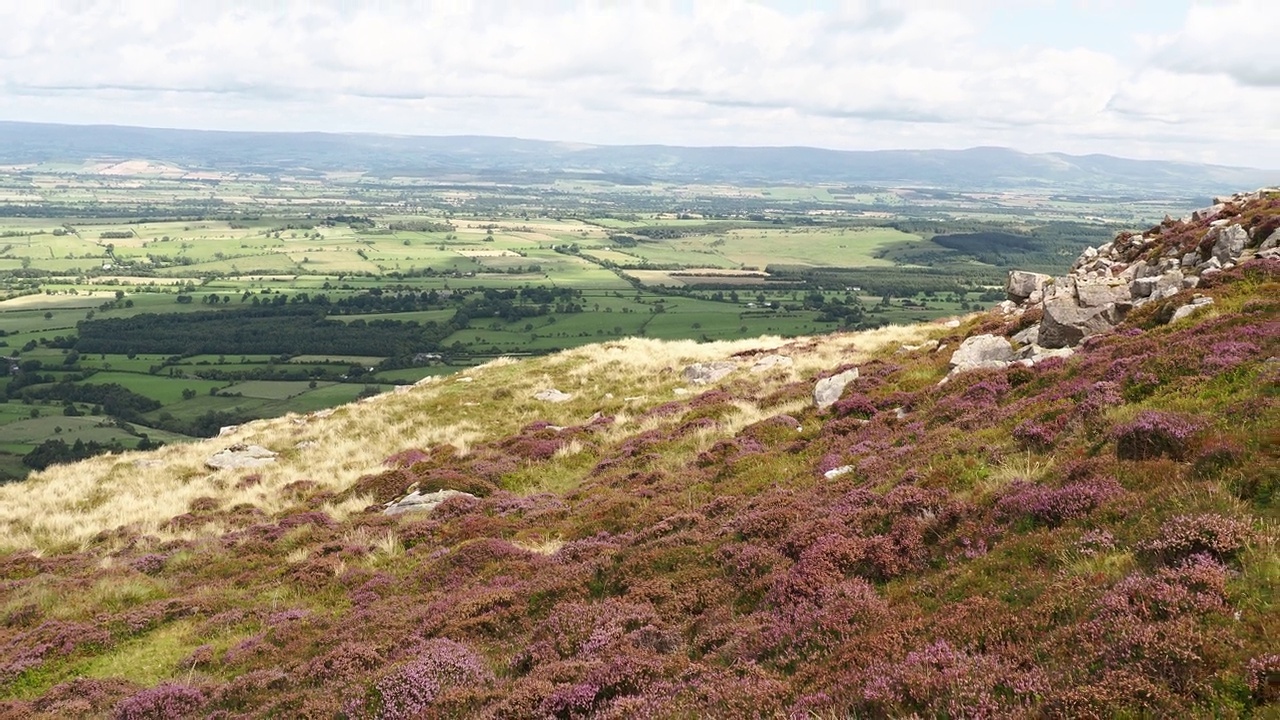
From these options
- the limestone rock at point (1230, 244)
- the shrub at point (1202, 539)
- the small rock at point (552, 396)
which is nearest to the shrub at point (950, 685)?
the shrub at point (1202, 539)

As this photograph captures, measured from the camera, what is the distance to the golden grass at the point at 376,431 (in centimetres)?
2645

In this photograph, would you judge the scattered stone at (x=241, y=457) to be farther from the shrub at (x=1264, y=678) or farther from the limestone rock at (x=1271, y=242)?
the limestone rock at (x=1271, y=242)

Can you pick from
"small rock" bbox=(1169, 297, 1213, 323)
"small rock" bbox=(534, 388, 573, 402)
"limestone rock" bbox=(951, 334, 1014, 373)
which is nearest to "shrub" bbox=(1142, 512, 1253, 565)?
"small rock" bbox=(1169, 297, 1213, 323)

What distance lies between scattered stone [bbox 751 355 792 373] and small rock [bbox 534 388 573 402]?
994 cm

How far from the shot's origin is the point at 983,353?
24625mm

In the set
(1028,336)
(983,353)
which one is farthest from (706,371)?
(1028,336)

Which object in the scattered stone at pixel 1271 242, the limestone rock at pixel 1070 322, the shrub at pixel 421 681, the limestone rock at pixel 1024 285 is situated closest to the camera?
the shrub at pixel 421 681

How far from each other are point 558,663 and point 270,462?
28468 millimetres

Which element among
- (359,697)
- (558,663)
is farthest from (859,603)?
(359,697)

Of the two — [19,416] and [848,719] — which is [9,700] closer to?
[848,719]

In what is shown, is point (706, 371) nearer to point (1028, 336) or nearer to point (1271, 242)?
point (1028, 336)

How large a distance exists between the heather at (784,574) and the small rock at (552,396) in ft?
38.8

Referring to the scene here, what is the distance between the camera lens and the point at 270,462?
33.4m

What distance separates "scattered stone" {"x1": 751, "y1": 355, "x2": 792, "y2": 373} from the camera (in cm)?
3528
